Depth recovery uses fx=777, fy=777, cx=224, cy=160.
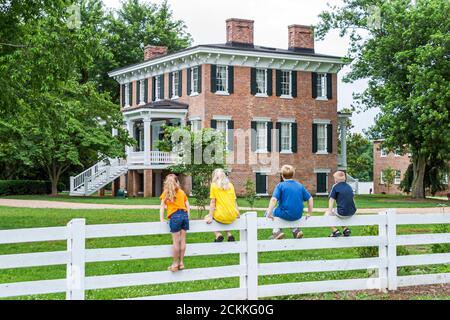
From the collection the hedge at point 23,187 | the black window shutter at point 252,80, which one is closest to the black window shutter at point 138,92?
the hedge at point 23,187

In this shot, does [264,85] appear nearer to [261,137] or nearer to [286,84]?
[286,84]

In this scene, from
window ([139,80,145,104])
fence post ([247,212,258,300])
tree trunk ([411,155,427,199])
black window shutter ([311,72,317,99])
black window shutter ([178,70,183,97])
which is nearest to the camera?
fence post ([247,212,258,300])

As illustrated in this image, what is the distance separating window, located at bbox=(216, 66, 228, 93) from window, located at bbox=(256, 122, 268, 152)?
2957mm

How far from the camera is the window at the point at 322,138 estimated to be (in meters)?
47.5

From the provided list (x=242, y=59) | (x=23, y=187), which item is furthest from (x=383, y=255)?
(x=23, y=187)

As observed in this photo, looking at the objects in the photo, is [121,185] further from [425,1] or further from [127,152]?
[425,1]

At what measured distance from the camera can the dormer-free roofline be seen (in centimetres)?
4309

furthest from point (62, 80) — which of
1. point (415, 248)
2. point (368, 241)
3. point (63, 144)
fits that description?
point (63, 144)

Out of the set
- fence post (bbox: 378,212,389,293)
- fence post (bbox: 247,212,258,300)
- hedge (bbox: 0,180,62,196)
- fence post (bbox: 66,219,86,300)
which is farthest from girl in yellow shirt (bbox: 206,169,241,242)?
hedge (bbox: 0,180,62,196)

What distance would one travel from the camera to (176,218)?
970 centimetres

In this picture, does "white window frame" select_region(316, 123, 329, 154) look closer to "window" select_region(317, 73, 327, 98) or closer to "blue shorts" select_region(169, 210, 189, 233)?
"window" select_region(317, 73, 327, 98)

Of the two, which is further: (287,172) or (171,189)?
(287,172)

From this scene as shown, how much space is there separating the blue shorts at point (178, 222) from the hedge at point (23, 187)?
4145cm

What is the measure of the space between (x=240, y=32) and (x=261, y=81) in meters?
3.16
